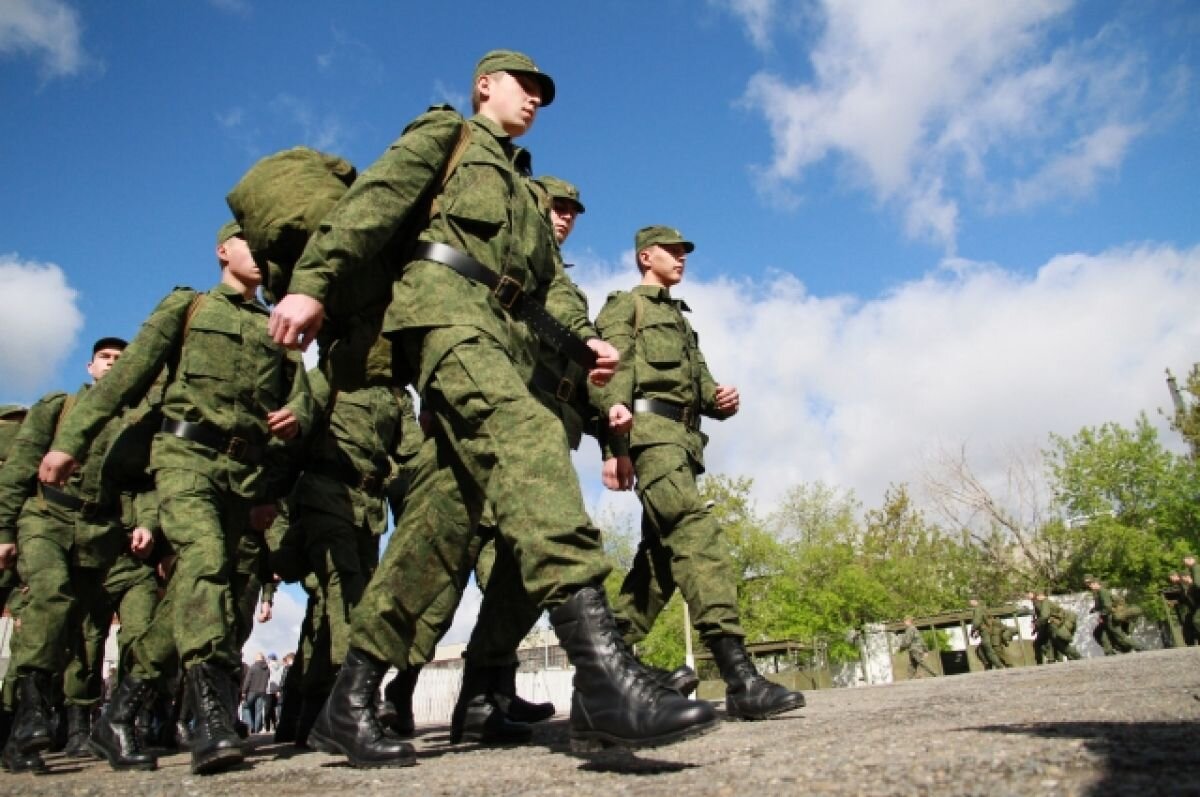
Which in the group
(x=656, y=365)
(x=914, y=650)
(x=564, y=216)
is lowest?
(x=914, y=650)

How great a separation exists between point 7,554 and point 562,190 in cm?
433

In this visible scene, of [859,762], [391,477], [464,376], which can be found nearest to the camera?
[859,762]

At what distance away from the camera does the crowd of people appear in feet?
8.62

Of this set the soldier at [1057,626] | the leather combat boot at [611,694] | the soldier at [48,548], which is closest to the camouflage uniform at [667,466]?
the leather combat boot at [611,694]

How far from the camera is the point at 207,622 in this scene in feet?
11.8

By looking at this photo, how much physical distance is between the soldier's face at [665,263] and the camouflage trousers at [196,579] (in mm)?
3005

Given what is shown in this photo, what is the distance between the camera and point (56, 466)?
4.22m

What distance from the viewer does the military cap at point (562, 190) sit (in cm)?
582

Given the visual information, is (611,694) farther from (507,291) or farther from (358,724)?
(507,291)

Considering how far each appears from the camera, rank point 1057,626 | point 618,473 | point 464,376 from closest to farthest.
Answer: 1. point 464,376
2. point 618,473
3. point 1057,626

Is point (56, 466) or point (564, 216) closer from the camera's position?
point (56, 466)

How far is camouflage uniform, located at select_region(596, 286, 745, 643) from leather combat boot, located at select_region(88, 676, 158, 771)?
91.1 inches

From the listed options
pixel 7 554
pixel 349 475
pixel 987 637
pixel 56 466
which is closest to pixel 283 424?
pixel 56 466

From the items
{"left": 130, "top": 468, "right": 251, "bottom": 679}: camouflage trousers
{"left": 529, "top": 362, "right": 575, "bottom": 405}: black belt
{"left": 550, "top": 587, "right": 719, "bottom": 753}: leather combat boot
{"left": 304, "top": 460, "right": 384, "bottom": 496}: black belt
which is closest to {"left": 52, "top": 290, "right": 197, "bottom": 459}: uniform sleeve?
{"left": 130, "top": 468, "right": 251, "bottom": 679}: camouflage trousers
